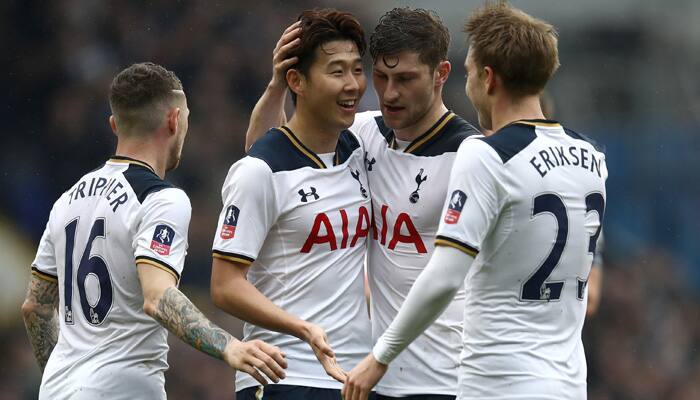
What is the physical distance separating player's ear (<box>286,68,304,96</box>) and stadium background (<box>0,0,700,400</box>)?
15.6 ft

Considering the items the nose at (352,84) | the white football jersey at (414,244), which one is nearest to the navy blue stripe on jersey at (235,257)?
the white football jersey at (414,244)

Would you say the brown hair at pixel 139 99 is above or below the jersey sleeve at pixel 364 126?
above

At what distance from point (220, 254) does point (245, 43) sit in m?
5.98

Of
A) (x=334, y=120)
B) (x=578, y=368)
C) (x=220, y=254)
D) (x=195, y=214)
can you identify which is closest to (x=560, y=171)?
(x=578, y=368)

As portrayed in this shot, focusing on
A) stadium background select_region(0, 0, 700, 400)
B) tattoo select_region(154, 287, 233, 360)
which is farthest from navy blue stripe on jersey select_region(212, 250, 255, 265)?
stadium background select_region(0, 0, 700, 400)

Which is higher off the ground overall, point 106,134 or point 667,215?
point 106,134

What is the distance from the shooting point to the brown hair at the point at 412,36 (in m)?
4.66

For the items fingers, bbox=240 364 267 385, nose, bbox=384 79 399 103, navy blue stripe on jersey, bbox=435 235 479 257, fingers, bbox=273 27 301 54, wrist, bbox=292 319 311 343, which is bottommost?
fingers, bbox=240 364 267 385

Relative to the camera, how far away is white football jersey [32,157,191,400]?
14.6 feet

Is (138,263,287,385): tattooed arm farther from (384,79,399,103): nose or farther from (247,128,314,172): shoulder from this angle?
(384,79,399,103): nose

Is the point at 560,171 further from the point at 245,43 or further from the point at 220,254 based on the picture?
the point at 245,43

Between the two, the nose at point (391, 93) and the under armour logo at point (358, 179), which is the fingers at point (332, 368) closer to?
the under armour logo at point (358, 179)

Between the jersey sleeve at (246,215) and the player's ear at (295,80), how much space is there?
43 centimetres

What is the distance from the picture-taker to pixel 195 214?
962cm
